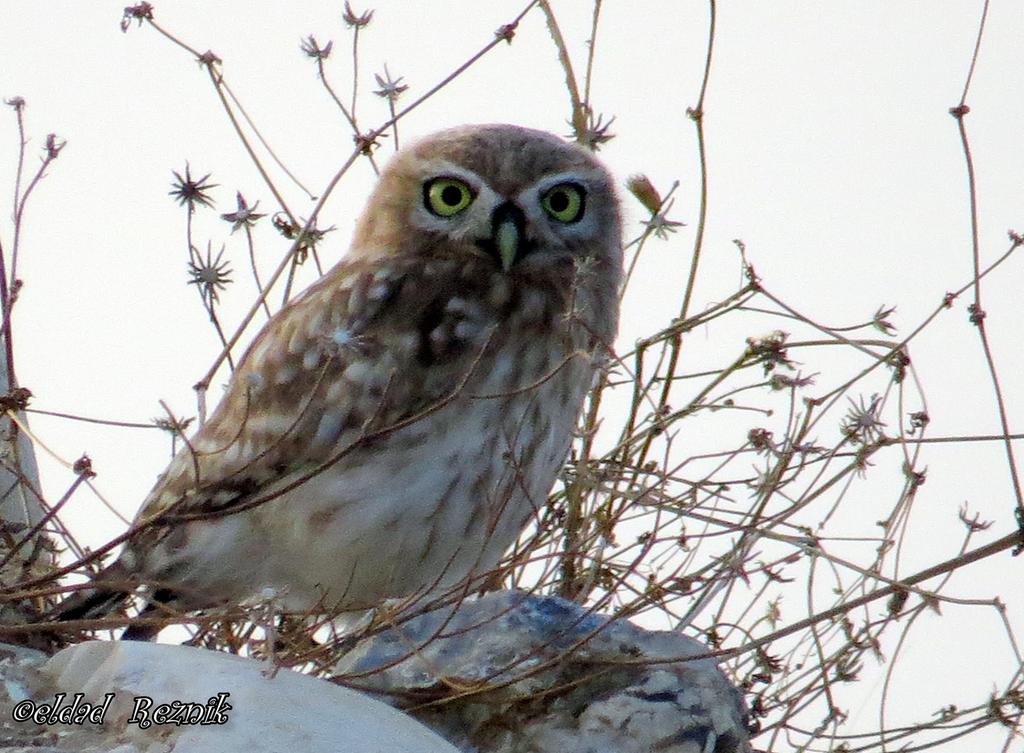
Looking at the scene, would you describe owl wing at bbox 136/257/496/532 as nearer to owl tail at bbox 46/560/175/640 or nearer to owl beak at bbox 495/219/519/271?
owl beak at bbox 495/219/519/271

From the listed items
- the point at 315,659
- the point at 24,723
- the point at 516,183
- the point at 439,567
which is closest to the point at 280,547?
the point at 439,567

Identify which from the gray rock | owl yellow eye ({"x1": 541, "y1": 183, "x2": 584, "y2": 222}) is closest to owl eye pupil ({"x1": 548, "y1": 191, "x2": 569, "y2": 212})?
owl yellow eye ({"x1": 541, "y1": 183, "x2": 584, "y2": 222})

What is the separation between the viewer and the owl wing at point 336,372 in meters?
4.42

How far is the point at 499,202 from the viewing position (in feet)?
16.3

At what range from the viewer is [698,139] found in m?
4.33

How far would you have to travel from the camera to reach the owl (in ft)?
14.3

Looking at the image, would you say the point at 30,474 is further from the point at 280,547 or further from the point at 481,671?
the point at 481,671

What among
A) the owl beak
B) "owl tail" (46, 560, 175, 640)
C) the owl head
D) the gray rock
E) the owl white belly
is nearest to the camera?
the gray rock

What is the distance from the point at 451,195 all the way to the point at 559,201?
1.07ft

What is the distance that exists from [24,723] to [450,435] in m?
1.64

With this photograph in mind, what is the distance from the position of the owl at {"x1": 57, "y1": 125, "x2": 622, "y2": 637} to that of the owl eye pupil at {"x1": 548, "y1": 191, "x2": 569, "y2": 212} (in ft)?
0.10

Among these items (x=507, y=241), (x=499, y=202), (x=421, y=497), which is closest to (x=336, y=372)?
(x=421, y=497)

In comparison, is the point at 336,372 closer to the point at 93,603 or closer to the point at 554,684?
the point at 93,603

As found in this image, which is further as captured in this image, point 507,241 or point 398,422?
point 507,241
